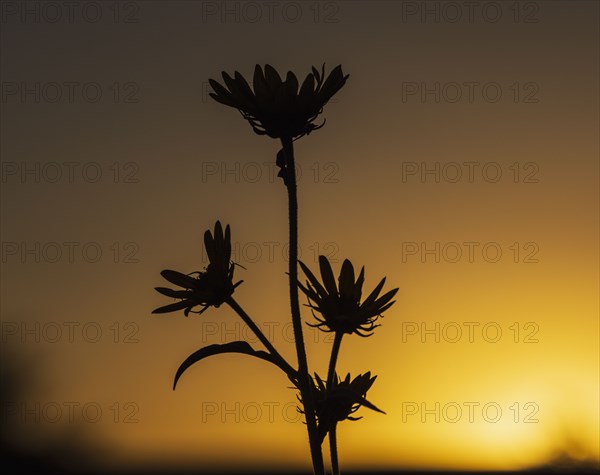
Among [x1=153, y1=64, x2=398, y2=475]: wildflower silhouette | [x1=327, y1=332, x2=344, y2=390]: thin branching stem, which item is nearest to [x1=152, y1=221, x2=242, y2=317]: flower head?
[x1=153, y1=64, x2=398, y2=475]: wildflower silhouette

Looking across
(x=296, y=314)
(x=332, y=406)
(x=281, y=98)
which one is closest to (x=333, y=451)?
(x=332, y=406)

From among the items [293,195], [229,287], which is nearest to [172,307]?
[229,287]

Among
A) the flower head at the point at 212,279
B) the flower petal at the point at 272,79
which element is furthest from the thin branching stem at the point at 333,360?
the flower petal at the point at 272,79

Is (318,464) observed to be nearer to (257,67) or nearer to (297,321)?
(297,321)

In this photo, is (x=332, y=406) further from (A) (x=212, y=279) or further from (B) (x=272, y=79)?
(B) (x=272, y=79)

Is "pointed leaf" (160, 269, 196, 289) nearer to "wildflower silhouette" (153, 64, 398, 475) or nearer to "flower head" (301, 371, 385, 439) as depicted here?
"wildflower silhouette" (153, 64, 398, 475)

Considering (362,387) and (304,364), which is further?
(362,387)
